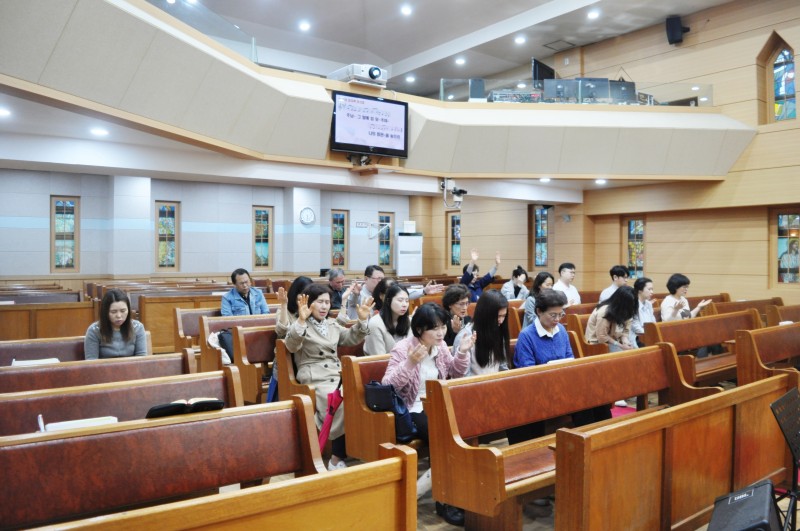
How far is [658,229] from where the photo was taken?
36.8 ft

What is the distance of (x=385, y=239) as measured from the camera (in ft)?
46.3

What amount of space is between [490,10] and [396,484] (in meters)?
12.0

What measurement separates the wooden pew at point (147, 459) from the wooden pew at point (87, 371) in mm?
1342

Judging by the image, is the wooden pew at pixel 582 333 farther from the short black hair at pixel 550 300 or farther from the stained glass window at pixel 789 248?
the stained glass window at pixel 789 248

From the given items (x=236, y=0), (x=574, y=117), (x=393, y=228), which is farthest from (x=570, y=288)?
(x=236, y=0)

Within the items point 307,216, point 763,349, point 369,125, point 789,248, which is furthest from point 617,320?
point 307,216

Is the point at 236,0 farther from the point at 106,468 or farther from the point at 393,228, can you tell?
the point at 106,468

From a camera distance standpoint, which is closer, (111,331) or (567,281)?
(111,331)

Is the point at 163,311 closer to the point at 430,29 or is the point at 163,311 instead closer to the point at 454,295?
the point at 454,295

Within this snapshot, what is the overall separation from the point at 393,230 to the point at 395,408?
11.3 meters

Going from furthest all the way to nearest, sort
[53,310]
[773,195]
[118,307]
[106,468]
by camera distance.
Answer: [773,195] < [53,310] < [118,307] < [106,468]

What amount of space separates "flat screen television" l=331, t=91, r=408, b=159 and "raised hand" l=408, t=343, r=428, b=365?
21.5 feet

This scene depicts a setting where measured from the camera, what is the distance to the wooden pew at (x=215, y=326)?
15.1 feet

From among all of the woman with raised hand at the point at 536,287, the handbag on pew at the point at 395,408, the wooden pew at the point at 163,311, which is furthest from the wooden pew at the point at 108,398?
the wooden pew at the point at 163,311
